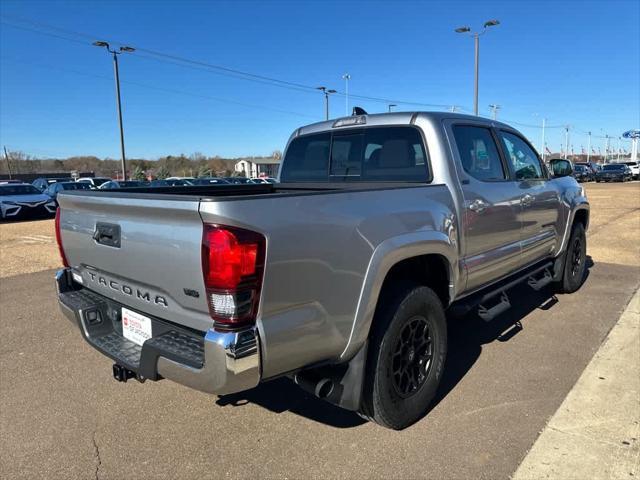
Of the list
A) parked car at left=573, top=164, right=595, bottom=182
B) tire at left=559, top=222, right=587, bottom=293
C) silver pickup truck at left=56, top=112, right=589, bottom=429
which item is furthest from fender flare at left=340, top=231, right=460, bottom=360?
parked car at left=573, top=164, right=595, bottom=182

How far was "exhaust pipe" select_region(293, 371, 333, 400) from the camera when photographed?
2490 millimetres

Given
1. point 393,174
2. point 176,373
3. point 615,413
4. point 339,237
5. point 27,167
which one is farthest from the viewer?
point 27,167

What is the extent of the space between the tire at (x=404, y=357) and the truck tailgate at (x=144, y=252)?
107cm

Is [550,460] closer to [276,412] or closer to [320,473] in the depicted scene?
[320,473]

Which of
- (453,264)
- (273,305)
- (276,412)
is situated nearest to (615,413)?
(453,264)

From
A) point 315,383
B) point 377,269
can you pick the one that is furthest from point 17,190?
point 377,269

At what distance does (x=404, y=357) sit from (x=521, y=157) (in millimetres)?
2684

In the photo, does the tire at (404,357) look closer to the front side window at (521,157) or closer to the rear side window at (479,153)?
the rear side window at (479,153)

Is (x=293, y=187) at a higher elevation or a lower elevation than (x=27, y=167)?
lower

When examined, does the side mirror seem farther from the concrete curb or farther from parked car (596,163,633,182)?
parked car (596,163,633,182)

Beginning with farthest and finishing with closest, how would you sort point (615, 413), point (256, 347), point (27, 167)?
point (27, 167) → point (615, 413) → point (256, 347)

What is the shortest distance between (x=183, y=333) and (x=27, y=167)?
97.8 metres

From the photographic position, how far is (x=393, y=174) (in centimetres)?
360

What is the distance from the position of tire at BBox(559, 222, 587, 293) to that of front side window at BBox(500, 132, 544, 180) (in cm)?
131
